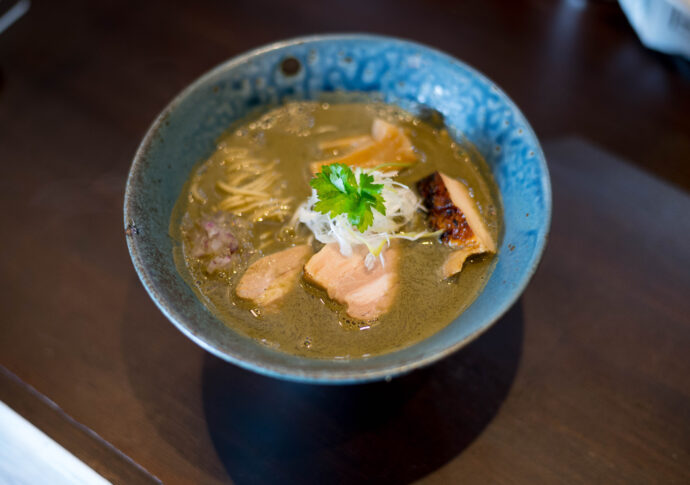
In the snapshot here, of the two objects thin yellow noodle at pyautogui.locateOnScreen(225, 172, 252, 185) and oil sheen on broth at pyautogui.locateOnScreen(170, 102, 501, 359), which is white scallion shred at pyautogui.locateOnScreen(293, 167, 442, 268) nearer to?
oil sheen on broth at pyautogui.locateOnScreen(170, 102, 501, 359)

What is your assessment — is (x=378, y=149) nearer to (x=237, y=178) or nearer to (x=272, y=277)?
(x=237, y=178)

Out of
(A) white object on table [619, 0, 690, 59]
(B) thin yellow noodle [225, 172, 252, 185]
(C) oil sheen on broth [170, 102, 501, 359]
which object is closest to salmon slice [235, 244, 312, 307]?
(C) oil sheen on broth [170, 102, 501, 359]

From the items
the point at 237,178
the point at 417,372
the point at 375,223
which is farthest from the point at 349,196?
the point at 417,372

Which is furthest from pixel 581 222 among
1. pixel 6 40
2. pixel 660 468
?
pixel 6 40

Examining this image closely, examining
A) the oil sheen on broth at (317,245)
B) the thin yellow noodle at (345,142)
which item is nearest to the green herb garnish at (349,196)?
the oil sheen on broth at (317,245)

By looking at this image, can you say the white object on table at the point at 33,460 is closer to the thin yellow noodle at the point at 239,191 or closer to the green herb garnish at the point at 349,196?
the thin yellow noodle at the point at 239,191

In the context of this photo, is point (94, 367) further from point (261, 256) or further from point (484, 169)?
point (484, 169)
